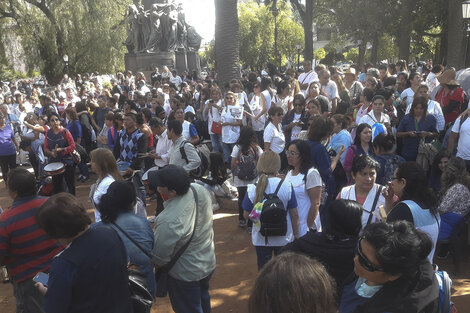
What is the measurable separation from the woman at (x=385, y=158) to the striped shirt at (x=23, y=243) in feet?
12.1

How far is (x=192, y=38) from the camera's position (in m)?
29.3

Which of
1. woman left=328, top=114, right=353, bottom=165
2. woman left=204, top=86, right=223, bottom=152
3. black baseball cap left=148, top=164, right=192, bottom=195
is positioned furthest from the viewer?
woman left=204, top=86, right=223, bottom=152

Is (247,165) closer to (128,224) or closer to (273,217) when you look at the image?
(273,217)

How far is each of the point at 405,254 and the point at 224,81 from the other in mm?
11211

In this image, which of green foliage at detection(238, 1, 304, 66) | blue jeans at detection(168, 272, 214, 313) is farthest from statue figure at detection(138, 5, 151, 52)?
blue jeans at detection(168, 272, 214, 313)

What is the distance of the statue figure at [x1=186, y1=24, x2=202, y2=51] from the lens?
2912 centimetres

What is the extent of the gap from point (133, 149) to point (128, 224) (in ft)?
10.7

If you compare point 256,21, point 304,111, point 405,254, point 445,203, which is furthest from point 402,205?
point 256,21

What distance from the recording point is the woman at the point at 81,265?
250cm

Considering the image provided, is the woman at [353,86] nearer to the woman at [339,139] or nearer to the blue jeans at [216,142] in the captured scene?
the blue jeans at [216,142]

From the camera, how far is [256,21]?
47.5m

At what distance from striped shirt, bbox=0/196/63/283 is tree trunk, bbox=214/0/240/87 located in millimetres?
9779

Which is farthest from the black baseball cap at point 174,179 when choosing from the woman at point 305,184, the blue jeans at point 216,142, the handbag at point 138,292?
the blue jeans at point 216,142

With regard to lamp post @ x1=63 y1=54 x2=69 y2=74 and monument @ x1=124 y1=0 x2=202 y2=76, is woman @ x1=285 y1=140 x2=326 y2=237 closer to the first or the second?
monument @ x1=124 y1=0 x2=202 y2=76
